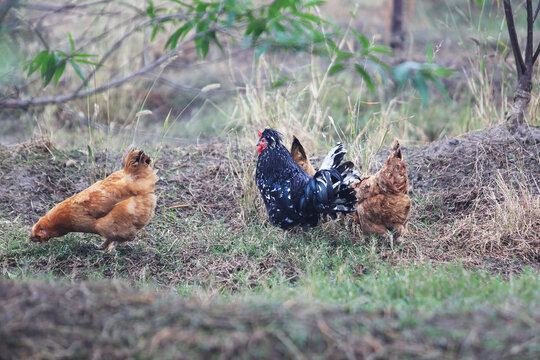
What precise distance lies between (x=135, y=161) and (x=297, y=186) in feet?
4.98

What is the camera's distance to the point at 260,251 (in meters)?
4.60

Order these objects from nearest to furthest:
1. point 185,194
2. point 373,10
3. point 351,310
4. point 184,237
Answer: point 351,310
point 184,237
point 185,194
point 373,10

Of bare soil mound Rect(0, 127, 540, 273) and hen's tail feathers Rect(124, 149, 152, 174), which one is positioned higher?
hen's tail feathers Rect(124, 149, 152, 174)

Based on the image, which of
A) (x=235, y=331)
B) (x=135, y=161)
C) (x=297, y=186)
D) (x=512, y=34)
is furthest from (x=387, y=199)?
(x=512, y=34)

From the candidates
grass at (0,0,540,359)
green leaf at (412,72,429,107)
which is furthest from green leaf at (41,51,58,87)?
green leaf at (412,72,429,107)

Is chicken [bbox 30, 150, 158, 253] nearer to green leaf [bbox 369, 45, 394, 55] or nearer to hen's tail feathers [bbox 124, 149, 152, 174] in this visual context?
hen's tail feathers [bbox 124, 149, 152, 174]

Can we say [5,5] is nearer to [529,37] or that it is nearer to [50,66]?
[50,66]

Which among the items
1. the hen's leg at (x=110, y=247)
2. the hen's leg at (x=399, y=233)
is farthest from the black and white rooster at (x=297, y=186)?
the hen's leg at (x=110, y=247)

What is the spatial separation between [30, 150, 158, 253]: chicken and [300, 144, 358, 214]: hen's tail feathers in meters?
1.45

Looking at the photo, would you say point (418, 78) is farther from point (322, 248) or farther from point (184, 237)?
point (184, 237)

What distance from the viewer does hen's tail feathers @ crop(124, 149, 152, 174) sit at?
4430mm

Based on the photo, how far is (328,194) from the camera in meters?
4.52

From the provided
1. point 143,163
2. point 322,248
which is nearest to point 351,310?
point 322,248

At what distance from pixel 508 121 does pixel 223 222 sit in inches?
139
